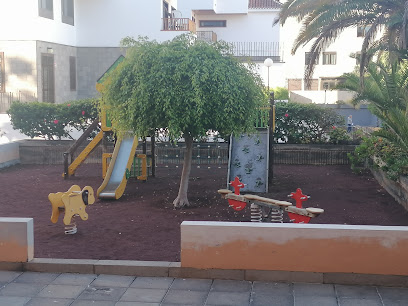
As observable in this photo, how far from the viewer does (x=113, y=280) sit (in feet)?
23.3

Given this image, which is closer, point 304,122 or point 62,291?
point 62,291

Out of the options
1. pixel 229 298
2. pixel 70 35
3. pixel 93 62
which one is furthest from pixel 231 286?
pixel 70 35

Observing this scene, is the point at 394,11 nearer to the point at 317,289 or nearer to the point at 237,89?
the point at 237,89

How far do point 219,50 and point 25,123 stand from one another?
887 centimetres

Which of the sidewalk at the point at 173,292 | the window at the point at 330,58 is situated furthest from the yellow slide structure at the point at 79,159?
the window at the point at 330,58

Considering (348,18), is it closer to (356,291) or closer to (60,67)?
(356,291)

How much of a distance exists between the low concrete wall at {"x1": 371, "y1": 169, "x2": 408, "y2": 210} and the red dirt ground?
136mm

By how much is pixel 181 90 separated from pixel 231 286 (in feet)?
14.8

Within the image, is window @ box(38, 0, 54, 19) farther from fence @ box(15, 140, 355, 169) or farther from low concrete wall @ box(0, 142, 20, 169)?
fence @ box(15, 140, 355, 169)

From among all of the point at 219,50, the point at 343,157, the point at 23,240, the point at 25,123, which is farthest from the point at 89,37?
the point at 23,240

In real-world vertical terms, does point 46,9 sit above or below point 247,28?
below

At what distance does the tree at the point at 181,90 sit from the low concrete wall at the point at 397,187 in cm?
312

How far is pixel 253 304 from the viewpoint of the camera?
20.8 feet

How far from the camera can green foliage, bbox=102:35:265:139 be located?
10469mm
